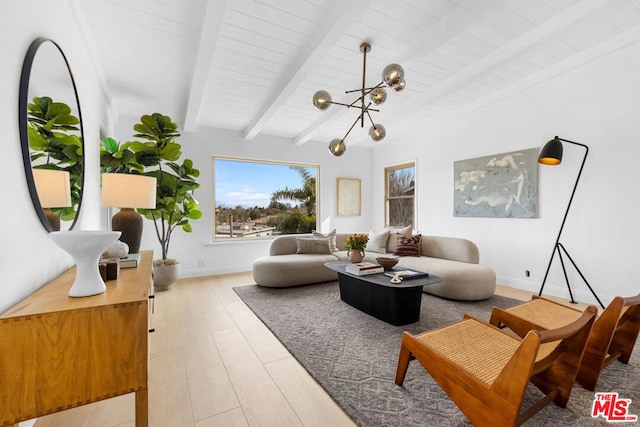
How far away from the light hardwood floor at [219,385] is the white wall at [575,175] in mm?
3532

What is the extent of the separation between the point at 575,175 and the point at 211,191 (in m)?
5.27

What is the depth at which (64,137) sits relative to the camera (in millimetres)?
1724

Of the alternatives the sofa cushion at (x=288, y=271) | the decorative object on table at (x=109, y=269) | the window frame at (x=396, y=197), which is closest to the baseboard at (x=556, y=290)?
the window frame at (x=396, y=197)

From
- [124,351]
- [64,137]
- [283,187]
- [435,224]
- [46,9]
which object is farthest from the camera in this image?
[283,187]

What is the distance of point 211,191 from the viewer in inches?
195

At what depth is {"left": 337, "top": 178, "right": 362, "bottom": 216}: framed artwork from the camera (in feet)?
20.4

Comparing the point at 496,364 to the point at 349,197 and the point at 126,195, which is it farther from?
the point at 349,197

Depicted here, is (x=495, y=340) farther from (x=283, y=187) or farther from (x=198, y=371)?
(x=283, y=187)

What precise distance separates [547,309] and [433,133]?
377 cm

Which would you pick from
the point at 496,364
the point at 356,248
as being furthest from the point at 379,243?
the point at 496,364

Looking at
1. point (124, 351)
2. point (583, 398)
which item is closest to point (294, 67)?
point (124, 351)

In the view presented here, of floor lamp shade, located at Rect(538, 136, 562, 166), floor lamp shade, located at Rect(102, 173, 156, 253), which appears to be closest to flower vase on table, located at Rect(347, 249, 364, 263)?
floor lamp shade, located at Rect(102, 173, 156, 253)

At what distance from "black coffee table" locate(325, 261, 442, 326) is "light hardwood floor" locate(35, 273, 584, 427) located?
106cm

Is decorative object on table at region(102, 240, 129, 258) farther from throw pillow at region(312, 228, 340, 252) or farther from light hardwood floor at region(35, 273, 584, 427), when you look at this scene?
throw pillow at region(312, 228, 340, 252)
